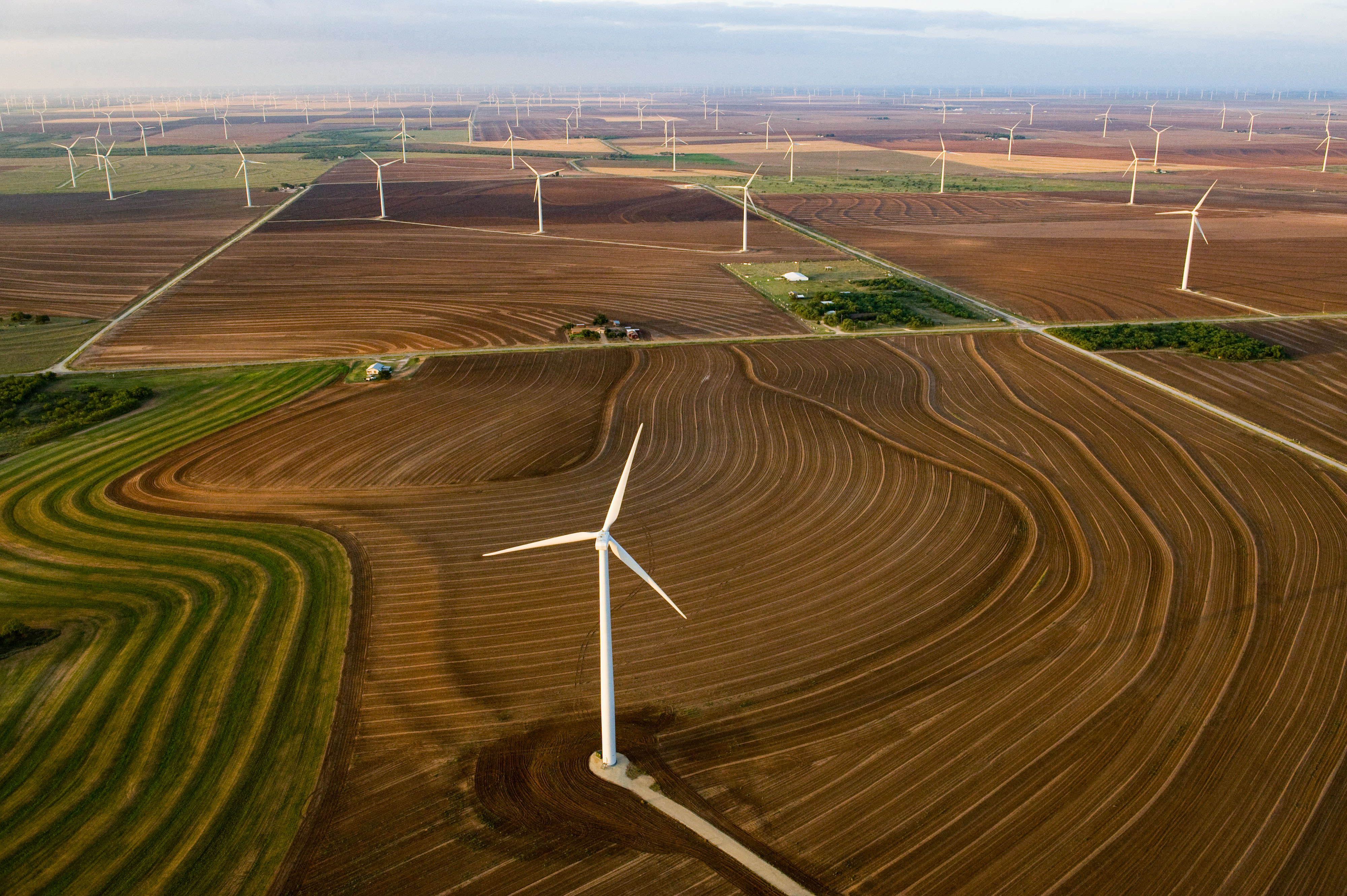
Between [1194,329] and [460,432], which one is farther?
[1194,329]

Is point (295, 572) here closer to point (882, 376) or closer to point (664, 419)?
point (664, 419)

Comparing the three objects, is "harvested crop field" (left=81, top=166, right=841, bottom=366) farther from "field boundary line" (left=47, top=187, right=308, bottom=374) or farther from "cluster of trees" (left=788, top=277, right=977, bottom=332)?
"cluster of trees" (left=788, top=277, right=977, bottom=332)

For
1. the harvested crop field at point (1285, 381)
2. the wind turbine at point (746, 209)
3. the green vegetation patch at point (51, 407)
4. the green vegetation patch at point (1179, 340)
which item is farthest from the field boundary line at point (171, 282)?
the harvested crop field at point (1285, 381)

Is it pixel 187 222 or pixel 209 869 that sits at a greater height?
pixel 187 222

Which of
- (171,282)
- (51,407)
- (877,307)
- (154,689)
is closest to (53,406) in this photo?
(51,407)

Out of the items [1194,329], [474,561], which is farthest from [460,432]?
[1194,329]

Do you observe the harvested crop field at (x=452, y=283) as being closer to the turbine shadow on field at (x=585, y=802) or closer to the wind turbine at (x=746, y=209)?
the wind turbine at (x=746, y=209)

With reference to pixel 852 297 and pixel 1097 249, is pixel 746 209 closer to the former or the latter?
pixel 852 297
